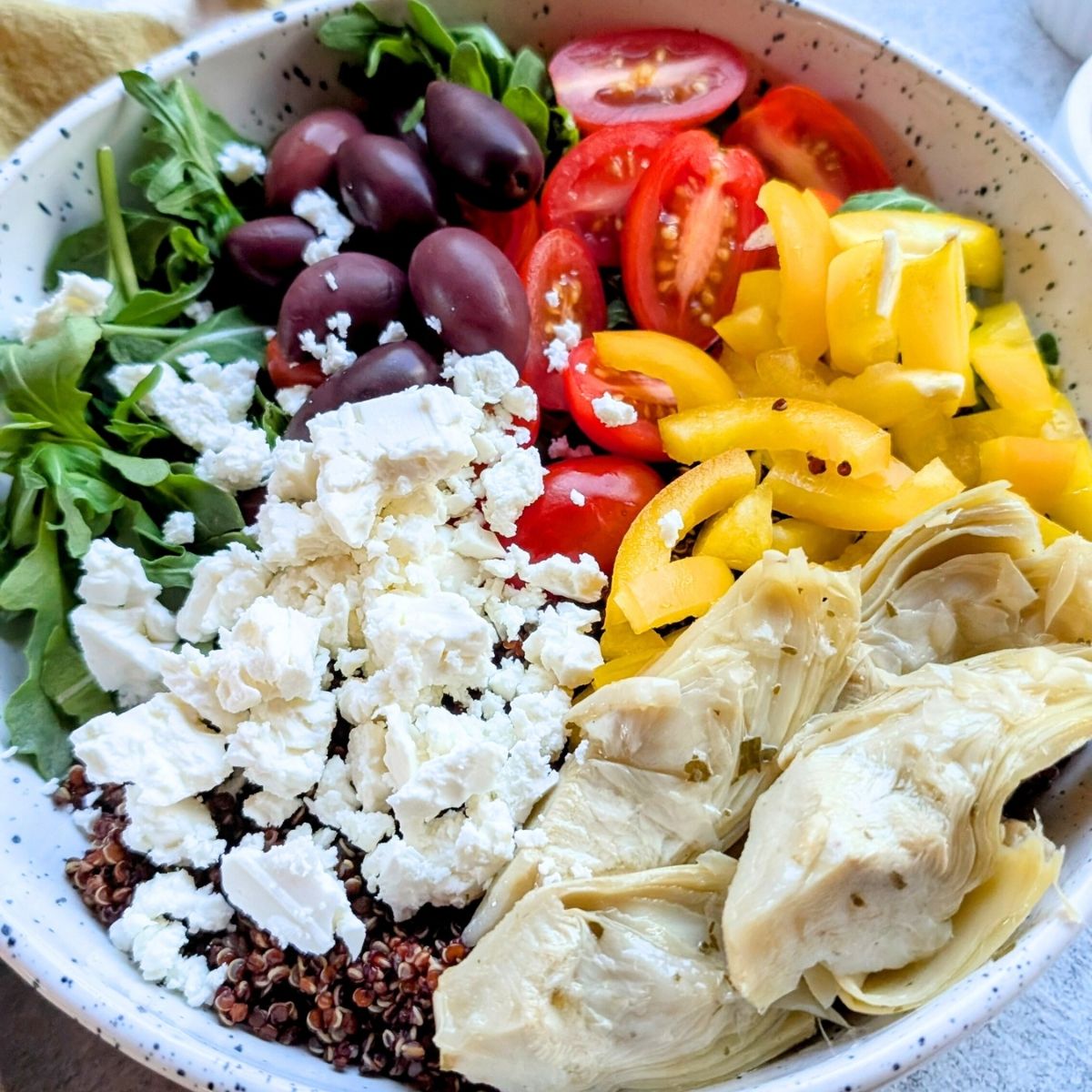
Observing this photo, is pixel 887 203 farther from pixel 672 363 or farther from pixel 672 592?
pixel 672 592

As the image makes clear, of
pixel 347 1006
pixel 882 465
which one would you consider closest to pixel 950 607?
pixel 882 465

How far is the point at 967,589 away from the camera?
115 centimetres

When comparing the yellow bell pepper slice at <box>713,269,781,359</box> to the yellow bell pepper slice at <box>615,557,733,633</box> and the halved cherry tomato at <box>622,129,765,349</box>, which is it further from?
the yellow bell pepper slice at <box>615,557,733,633</box>

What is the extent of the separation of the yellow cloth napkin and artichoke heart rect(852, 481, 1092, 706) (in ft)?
4.58

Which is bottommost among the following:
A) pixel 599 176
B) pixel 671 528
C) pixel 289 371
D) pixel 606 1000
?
pixel 606 1000

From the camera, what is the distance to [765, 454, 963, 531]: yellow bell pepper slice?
1244 millimetres

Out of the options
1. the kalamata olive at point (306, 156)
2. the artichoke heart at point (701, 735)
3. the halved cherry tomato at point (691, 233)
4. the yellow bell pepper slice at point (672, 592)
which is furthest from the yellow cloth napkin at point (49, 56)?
the artichoke heart at point (701, 735)

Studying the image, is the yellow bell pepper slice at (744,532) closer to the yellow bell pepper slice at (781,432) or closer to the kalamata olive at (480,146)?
the yellow bell pepper slice at (781,432)

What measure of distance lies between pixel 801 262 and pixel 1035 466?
396 mm

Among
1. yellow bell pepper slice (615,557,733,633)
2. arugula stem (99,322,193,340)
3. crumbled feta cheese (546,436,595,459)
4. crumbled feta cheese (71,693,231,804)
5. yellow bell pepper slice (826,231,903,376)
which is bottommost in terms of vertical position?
crumbled feta cheese (71,693,231,804)

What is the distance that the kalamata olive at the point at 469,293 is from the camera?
4.26 ft

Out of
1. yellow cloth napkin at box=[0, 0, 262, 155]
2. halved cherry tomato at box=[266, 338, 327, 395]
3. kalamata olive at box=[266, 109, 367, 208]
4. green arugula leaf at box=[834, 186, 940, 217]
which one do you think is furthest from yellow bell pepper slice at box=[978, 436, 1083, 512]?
yellow cloth napkin at box=[0, 0, 262, 155]

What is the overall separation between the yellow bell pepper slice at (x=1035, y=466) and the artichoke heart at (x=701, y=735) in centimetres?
31

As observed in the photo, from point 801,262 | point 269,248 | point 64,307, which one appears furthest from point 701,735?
point 64,307
